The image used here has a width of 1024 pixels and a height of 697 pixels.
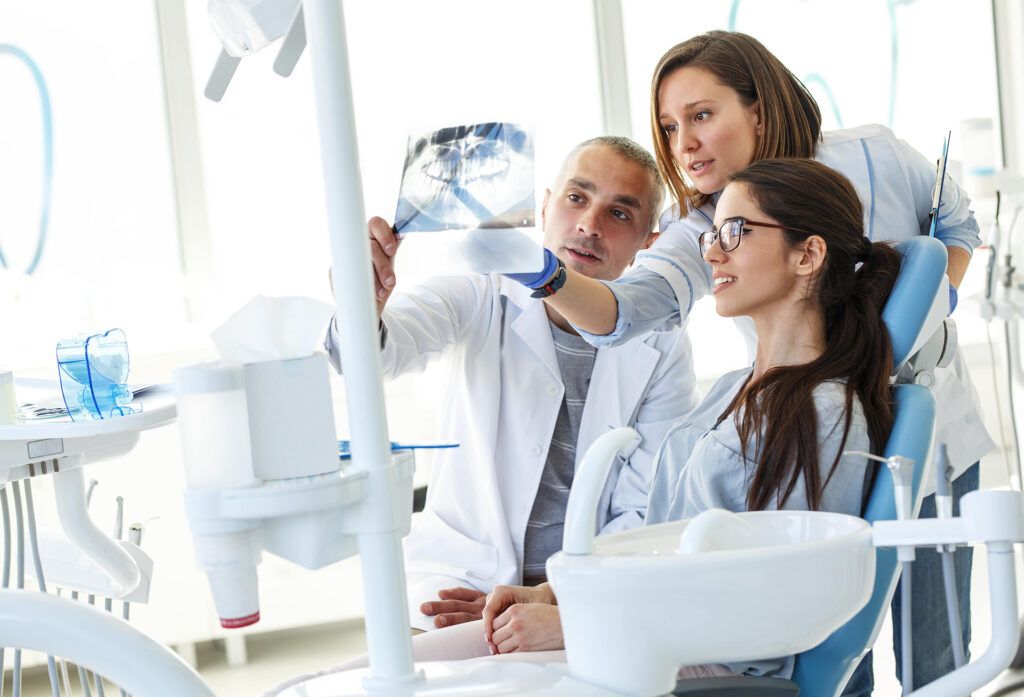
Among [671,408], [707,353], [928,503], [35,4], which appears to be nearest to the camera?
[928,503]

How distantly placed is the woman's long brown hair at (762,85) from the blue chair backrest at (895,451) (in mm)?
362

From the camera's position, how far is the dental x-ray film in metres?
1.25

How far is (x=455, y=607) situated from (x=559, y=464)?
30 cm

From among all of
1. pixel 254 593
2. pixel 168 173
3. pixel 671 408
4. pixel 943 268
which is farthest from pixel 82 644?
pixel 168 173

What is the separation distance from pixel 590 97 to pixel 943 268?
2.46m

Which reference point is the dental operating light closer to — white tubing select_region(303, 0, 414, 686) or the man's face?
white tubing select_region(303, 0, 414, 686)

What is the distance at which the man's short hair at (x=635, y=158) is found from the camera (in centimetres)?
193

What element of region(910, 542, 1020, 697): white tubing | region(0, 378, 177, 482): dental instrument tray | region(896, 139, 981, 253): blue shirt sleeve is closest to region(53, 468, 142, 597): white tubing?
region(0, 378, 177, 482): dental instrument tray

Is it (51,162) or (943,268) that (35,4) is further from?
(943,268)

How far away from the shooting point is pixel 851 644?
1.19m

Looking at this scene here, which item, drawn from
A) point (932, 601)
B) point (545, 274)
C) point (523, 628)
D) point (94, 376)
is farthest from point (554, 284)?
point (932, 601)

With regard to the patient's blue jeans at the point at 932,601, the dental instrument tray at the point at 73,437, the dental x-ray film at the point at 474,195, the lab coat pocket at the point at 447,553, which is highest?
the dental x-ray film at the point at 474,195

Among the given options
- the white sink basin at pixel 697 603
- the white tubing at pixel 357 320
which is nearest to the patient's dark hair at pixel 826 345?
the white sink basin at pixel 697 603

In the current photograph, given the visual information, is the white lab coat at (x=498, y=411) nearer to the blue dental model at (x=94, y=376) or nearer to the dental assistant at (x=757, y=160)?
the dental assistant at (x=757, y=160)
